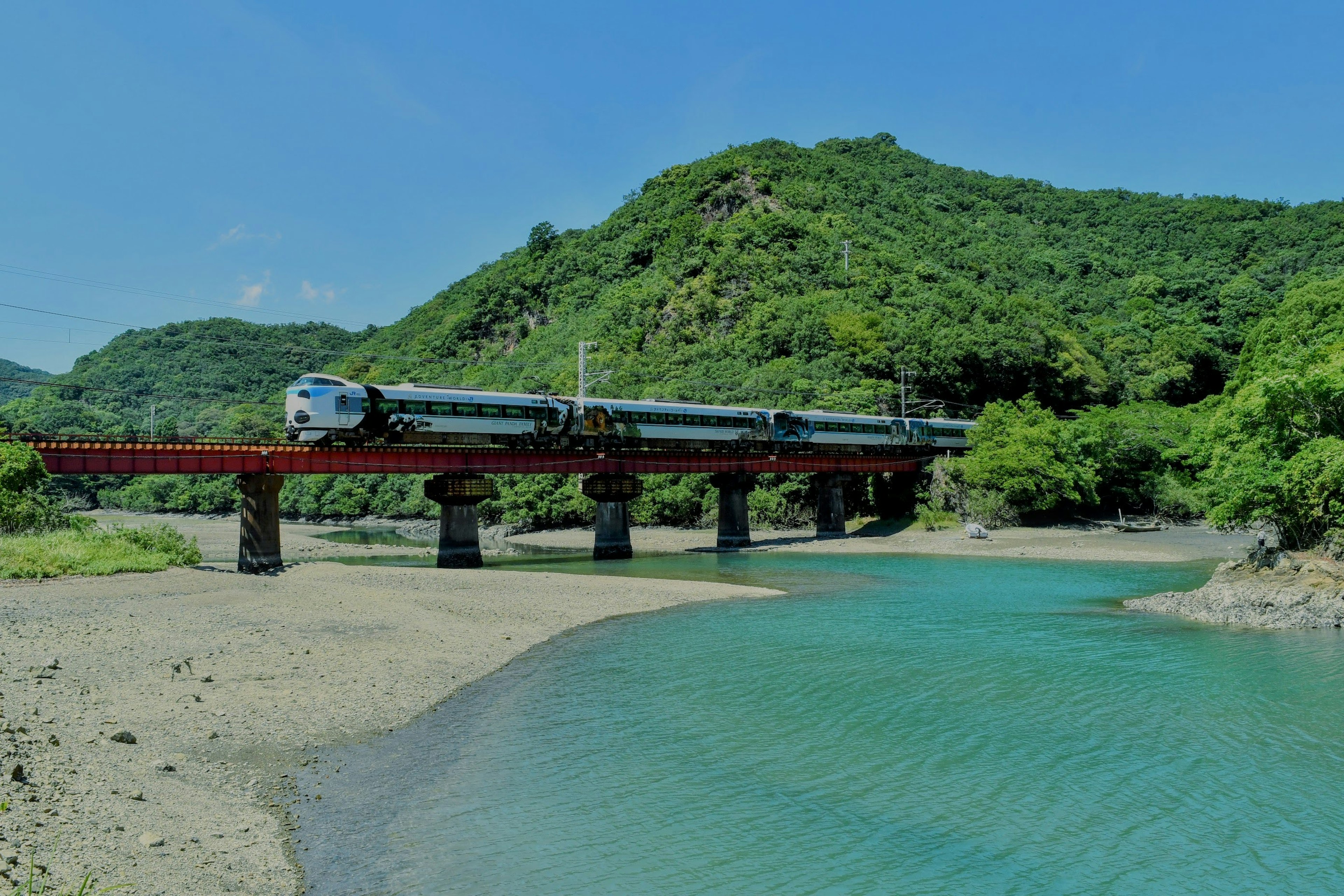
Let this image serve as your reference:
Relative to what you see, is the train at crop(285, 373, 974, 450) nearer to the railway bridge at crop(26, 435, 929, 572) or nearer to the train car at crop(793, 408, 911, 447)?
the train car at crop(793, 408, 911, 447)

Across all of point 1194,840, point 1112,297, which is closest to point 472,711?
point 1194,840

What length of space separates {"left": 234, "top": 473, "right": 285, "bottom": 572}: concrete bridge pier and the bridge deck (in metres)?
0.79

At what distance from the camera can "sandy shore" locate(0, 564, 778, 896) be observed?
938 cm

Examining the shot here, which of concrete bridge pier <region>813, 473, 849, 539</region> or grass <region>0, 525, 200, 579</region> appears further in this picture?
concrete bridge pier <region>813, 473, 849, 539</region>

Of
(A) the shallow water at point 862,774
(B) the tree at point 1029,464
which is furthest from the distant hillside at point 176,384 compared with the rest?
(A) the shallow water at point 862,774

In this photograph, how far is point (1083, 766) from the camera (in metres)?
14.3

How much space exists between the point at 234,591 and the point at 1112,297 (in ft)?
443

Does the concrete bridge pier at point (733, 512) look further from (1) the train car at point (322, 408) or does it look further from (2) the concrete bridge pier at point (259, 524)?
(2) the concrete bridge pier at point (259, 524)

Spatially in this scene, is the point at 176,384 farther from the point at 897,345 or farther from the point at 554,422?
the point at 554,422

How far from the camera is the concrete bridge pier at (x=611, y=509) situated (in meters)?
53.6

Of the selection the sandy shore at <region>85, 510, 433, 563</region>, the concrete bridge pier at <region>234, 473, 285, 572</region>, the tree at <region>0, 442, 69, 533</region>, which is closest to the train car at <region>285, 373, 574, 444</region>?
the concrete bridge pier at <region>234, 473, 285, 572</region>

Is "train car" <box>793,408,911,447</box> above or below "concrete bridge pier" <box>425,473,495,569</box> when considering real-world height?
above

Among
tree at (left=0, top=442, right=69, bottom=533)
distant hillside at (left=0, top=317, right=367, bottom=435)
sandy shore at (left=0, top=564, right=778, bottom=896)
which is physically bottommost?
sandy shore at (left=0, top=564, right=778, bottom=896)

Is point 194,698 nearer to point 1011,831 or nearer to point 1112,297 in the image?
point 1011,831
